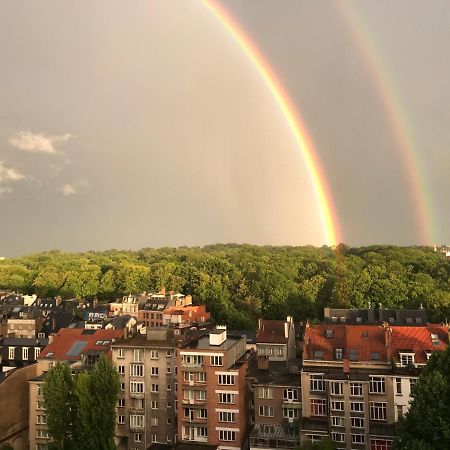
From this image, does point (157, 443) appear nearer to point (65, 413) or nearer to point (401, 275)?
point (65, 413)

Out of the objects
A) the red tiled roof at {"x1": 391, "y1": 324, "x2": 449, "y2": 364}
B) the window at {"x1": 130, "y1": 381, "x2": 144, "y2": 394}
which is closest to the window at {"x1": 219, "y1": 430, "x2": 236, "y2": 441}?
the window at {"x1": 130, "y1": 381, "x2": 144, "y2": 394}

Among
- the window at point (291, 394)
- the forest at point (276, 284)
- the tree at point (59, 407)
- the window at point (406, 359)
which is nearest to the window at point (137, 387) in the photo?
the tree at point (59, 407)

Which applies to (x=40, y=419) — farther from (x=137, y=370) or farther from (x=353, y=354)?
(x=353, y=354)

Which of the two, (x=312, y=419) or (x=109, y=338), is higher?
(x=109, y=338)

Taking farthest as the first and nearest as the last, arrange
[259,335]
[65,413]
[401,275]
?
[401,275] → [259,335] → [65,413]

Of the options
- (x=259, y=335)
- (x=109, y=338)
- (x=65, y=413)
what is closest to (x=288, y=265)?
(x=259, y=335)

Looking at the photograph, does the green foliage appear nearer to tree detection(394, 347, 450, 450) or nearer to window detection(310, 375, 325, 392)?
window detection(310, 375, 325, 392)
